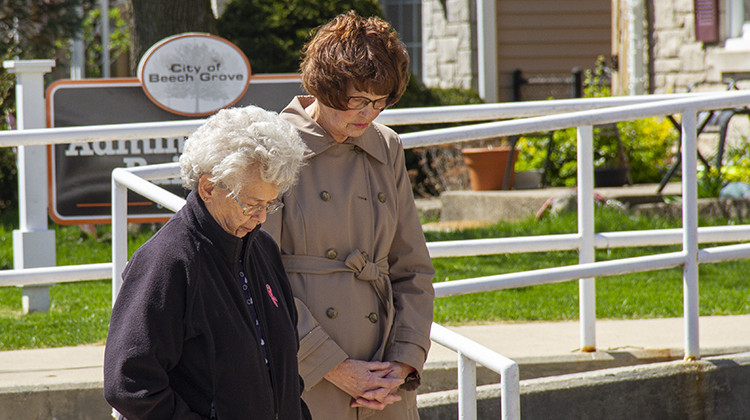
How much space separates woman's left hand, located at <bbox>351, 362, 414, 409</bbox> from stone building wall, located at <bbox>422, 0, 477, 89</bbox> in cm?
1133

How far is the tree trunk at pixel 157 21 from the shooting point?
8.55 metres

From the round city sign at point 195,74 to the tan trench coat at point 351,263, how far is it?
396cm

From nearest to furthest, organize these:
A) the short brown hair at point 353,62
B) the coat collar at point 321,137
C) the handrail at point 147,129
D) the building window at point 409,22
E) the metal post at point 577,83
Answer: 1. the short brown hair at point 353,62
2. the coat collar at point 321,137
3. the handrail at point 147,129
4. the metal post at point 577,83
5. the building window at point 409,22

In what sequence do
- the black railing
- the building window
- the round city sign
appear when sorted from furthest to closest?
the building window
the black railing
the round city sign

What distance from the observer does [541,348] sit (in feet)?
14.8

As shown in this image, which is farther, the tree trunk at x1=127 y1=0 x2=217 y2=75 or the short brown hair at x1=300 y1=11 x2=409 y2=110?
the tree trunk at x1=127 y1=0 x2=217 y2=75

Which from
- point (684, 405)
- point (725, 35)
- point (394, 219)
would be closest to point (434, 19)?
point (725, 35)

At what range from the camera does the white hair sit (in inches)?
80.6

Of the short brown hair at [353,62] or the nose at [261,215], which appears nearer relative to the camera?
the nose at [261,215]

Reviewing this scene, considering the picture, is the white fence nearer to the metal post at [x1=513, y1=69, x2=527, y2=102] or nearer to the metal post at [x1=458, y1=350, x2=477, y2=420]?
the metal post at [x1=458, y1=350, x2=477, y2=420]

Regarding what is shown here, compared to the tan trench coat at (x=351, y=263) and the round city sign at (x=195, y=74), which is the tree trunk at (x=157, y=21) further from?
the tan trench coat at (x=351, y=263)

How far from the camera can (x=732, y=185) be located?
27.4ft

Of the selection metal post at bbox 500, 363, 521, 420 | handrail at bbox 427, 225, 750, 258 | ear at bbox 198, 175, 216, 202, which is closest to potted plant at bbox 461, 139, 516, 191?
handrail at bbox 427, 225, 750, 258

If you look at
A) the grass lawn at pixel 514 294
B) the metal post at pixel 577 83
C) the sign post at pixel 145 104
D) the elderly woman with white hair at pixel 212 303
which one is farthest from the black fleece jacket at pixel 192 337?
the metal post at pixel 577 83
